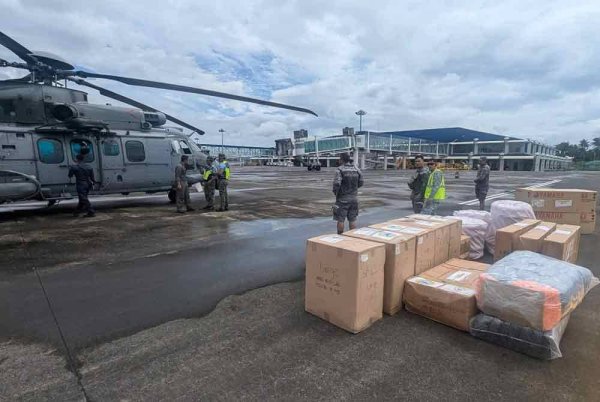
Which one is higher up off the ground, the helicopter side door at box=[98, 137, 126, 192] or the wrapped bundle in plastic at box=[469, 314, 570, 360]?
the helicopter side door at box=[98, 137, 126, 192]

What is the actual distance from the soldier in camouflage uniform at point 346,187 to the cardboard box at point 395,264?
216 centimetres

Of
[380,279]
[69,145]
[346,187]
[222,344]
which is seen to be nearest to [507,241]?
[380,279]

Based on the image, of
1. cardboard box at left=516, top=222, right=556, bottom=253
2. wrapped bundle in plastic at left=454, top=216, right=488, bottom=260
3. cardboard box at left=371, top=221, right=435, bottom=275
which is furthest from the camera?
wrapped bundle in plastic at left=454, top=216, right=488, bottom=260

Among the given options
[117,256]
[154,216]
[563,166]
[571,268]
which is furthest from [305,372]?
[563,166]

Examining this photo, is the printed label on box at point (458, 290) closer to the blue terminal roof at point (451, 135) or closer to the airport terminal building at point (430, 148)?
the airport terminal building at point (430, 148)

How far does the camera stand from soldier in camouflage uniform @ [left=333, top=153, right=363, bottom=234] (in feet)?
18.8

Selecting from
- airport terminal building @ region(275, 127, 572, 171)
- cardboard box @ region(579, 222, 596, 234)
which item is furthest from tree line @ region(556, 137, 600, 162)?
cardboard box @ region(579, 222, 596, 234)

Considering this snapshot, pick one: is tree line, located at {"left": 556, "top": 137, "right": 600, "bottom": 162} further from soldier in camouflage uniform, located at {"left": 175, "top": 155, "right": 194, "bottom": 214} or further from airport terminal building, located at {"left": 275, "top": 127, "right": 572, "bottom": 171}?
soldier in camouflage uniform, located at {"left": 175, "top": 155, "right": 194, "bottom": 214}

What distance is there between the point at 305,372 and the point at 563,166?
465 ft

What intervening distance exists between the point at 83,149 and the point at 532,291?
11133 mm

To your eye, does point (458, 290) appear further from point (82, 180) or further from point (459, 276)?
point (82, 180)

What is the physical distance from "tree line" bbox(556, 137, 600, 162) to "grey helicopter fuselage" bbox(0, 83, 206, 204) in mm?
166648

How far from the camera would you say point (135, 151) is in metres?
10.8

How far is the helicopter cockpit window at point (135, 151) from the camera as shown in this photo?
10688 mm
